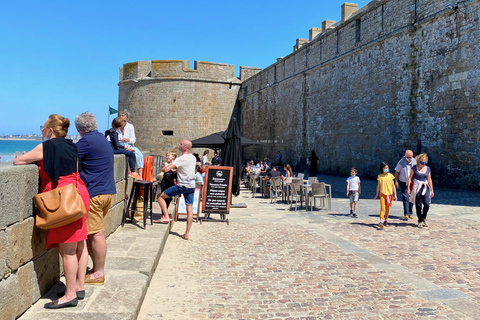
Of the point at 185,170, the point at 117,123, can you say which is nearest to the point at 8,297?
the point at 117,123

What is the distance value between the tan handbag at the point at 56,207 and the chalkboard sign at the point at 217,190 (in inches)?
203

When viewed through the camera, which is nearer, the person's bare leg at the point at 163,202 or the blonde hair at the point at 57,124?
the blonde hair at the point at 57,124

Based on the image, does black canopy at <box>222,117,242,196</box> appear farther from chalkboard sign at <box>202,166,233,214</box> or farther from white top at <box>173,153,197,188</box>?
white top at <box>173,153,197,188</box>

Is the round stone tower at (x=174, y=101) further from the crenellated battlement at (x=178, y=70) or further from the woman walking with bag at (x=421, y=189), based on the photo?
the woman walking with bag at (x=421, y=189)

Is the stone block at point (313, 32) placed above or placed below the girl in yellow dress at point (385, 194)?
above

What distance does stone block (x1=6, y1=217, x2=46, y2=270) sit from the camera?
2473 millimetres

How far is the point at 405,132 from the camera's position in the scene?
44.7 ft

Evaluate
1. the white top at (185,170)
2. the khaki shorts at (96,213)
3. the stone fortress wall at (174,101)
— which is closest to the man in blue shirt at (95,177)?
the khaki shorts at (96,213)

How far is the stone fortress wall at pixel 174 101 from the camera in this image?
27812mm

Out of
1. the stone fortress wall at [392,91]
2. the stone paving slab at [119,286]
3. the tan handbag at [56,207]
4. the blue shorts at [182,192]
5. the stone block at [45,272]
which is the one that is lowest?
the stone paving slab at [119,286]

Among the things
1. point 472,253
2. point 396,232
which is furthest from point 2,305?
point 396,232

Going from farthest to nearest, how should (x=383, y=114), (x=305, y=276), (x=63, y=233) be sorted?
(x=383, y=114) < (x=305, y=276) < (x=63, y=233)

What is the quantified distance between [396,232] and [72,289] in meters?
5.34

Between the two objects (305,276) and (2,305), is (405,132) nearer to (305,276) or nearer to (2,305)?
(305,276)
